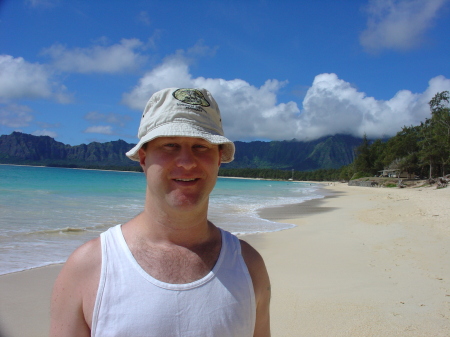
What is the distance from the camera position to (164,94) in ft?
4.44

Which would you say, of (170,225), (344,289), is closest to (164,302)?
(170,225)

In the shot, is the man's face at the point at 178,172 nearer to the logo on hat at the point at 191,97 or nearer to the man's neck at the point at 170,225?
the man's neck at the point at 170,225

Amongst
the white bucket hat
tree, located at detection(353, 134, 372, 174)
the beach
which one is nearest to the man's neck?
the white bucket hat

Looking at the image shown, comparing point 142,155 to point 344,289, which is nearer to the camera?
point 142,155

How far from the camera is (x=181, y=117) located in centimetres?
130

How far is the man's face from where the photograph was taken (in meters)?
1.26

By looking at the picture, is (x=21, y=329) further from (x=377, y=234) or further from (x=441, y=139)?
(x=441, y=139)

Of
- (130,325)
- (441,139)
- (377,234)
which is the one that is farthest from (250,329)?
(441,139)

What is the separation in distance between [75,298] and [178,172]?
1.90 feet

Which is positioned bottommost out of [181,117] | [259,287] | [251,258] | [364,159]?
[259,287]

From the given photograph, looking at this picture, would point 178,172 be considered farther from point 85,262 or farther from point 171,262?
point 85,262

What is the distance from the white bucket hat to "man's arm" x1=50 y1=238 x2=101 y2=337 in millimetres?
501

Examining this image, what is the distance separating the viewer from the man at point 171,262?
1.11 metres

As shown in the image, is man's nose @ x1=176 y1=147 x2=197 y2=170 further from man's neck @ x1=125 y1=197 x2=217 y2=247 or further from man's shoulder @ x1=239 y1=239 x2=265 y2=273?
man's shoulder @ x1=239 y1=239 x2=265 y2=273
